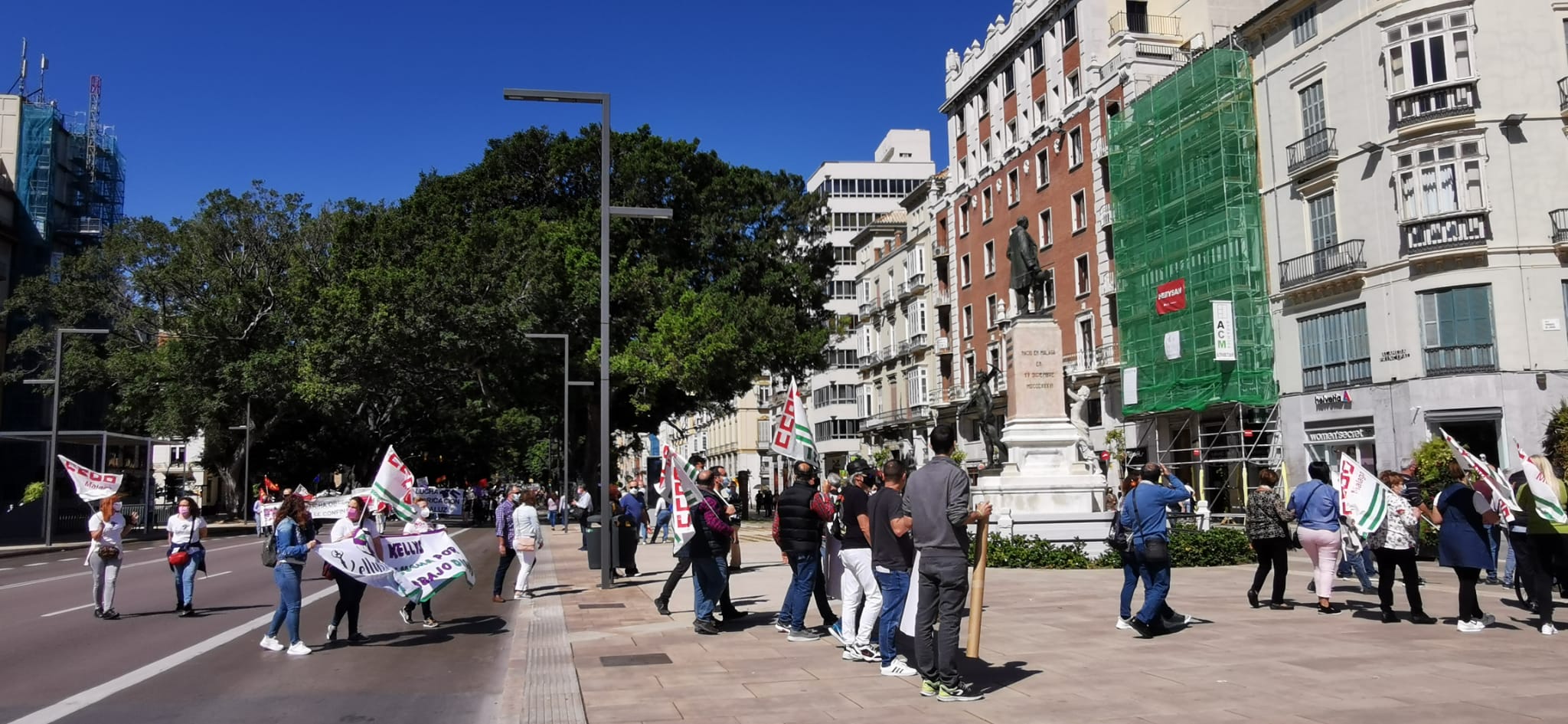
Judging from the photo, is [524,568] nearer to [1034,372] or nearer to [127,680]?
[127,680]

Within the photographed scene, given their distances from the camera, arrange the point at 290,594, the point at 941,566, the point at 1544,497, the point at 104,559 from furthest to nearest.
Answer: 1. the point at 104,559
2. the point at 290,594
3. the point at 1544,497
4. the point at 941,566

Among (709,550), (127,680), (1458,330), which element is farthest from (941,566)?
(1458,330)

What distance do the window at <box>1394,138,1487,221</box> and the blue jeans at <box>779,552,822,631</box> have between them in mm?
23697

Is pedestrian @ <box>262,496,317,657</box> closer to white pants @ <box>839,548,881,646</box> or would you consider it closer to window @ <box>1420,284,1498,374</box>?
white pants @ <box>839,548,881,646</box>

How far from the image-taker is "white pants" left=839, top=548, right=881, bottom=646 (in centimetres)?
921

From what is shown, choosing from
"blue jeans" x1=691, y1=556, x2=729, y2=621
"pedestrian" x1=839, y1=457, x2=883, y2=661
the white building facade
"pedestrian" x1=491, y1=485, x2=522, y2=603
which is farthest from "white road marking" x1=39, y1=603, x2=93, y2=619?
the white building facade

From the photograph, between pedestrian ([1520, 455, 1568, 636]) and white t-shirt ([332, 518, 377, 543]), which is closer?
pedestrian ([1520, 455, 1568, 636])

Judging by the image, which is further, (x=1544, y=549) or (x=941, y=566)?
(x=1544, y=549)

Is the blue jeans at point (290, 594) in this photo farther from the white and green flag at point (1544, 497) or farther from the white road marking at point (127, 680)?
the white and green flag at point (1544, 497)

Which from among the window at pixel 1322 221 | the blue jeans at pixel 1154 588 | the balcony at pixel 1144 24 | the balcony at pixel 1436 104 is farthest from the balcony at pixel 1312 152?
the blue jeans at pixel 1154 588

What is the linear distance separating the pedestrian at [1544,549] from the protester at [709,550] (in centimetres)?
738

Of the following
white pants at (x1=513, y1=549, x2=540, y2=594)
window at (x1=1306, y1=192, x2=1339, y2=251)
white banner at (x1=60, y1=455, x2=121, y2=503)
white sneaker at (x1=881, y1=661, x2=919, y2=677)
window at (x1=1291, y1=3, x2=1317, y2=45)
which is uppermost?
window at (x1=1291, y1=3, x2=1317, y2=45)

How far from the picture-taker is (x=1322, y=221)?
104 ft

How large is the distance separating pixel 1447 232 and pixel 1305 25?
816 centimetres
